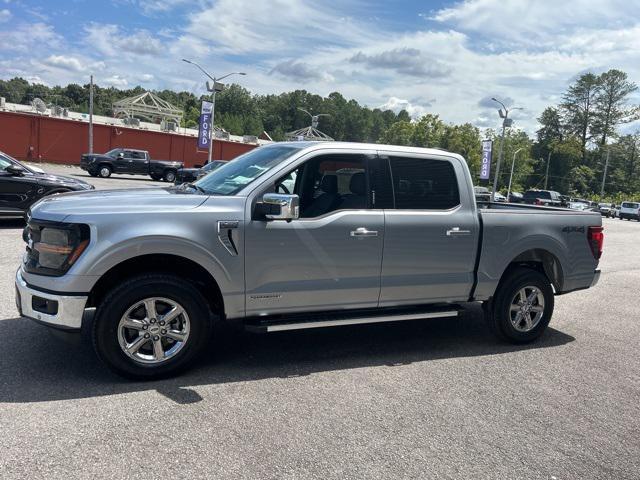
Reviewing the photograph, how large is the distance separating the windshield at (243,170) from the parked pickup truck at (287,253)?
2cm

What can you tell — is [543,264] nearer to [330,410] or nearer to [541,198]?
[330,410]

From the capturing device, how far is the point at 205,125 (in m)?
37.0

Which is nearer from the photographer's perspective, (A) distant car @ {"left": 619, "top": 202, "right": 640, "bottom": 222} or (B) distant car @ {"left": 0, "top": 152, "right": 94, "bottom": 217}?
(B) distant car @ {"left": 0, "top": 152, "right": 94, "bottom": 217}

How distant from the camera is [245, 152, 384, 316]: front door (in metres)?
4.38

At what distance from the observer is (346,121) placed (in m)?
120

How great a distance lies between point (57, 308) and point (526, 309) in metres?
4.42

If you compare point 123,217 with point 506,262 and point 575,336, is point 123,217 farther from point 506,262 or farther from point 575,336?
point 575,336

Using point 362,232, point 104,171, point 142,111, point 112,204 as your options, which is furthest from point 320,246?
point 142,111

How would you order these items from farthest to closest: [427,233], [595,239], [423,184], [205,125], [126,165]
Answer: [205,125], [126,165], [595,239], [423,184], [427,233]

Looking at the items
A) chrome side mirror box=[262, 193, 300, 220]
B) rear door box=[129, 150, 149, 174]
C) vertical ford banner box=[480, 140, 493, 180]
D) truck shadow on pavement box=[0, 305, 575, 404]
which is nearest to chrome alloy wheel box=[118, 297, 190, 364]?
truck shadow on pavement box=[0, 305, 575, 404]

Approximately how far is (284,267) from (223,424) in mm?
1351

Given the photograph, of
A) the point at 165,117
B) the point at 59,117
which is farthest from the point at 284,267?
the point at 165,117

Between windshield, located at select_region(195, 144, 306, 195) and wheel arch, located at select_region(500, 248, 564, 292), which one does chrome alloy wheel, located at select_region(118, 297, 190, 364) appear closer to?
windshield, located at select_region(195, 144, 306, 195)

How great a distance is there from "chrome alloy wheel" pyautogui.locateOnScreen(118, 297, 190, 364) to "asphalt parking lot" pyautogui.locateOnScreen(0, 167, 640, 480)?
25 centimetres
